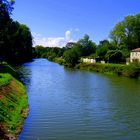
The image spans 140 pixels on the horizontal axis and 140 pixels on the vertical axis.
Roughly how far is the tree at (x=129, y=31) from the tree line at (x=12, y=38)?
32.6 m

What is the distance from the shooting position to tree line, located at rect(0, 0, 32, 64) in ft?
236

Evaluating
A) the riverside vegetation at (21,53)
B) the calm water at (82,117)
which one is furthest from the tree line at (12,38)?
the calm water at (82,117)

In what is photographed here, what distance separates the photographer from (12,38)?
10519 centimetres

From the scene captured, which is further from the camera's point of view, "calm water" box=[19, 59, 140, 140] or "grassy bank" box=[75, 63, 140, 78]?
"grassy bank" box=[75, 63, 140, 78]

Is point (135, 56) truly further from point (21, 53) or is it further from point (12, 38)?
point (21, 53)

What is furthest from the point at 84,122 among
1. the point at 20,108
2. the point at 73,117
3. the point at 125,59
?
the point at 125,59

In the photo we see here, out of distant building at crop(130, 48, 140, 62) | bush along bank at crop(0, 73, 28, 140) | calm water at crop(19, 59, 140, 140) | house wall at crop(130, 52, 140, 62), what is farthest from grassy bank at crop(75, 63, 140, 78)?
bush along bank at crop(0, 73, 28, 140)

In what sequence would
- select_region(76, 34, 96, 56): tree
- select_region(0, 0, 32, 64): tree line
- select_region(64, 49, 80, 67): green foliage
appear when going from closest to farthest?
select_region(0, 0, 32, 64): tree line < select_region(64, 49, 80, 67): green foliage < select_region(76, 34, 96, 56): tree

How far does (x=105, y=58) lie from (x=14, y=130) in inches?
3900

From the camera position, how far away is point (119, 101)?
3909cm

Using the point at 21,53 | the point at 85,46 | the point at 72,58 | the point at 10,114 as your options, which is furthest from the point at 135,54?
the point at 10,114

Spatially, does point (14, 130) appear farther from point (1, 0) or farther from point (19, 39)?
point (19, 39)

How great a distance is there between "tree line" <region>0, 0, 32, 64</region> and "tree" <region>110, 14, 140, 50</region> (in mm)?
32555

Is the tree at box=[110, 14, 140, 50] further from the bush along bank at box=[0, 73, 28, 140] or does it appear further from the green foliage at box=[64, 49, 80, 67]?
the bush along bank at box=[0, 73, 28, 140]
